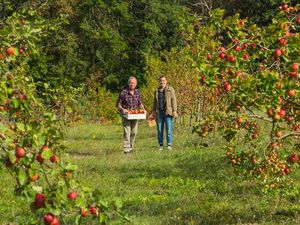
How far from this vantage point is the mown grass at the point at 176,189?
670 cm

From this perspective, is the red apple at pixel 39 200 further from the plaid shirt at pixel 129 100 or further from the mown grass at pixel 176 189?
the plaid shirt at pixel 129 100

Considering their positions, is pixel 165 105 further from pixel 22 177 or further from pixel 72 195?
pixel 22 177

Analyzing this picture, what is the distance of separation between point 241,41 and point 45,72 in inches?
1152

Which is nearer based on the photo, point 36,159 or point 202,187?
Answer: point 36,159

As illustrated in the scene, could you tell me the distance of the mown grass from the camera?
6.70 m

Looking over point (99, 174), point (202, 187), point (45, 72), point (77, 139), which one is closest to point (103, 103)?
point (45, 72)

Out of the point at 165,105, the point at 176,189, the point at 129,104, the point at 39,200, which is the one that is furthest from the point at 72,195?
the point at 165,105

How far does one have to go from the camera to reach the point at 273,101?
473 cm

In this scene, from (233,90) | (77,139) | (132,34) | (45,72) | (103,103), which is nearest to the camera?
(233,90)

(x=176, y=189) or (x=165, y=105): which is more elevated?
(x=165, y=105)

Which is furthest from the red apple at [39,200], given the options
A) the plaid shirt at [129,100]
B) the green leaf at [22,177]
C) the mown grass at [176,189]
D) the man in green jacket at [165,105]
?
the man in green jacket at [165,105]

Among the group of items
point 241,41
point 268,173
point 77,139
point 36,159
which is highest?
point 241,41

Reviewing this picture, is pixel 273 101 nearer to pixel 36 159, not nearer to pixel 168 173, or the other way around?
pixel 36 159

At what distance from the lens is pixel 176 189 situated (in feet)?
28.7
